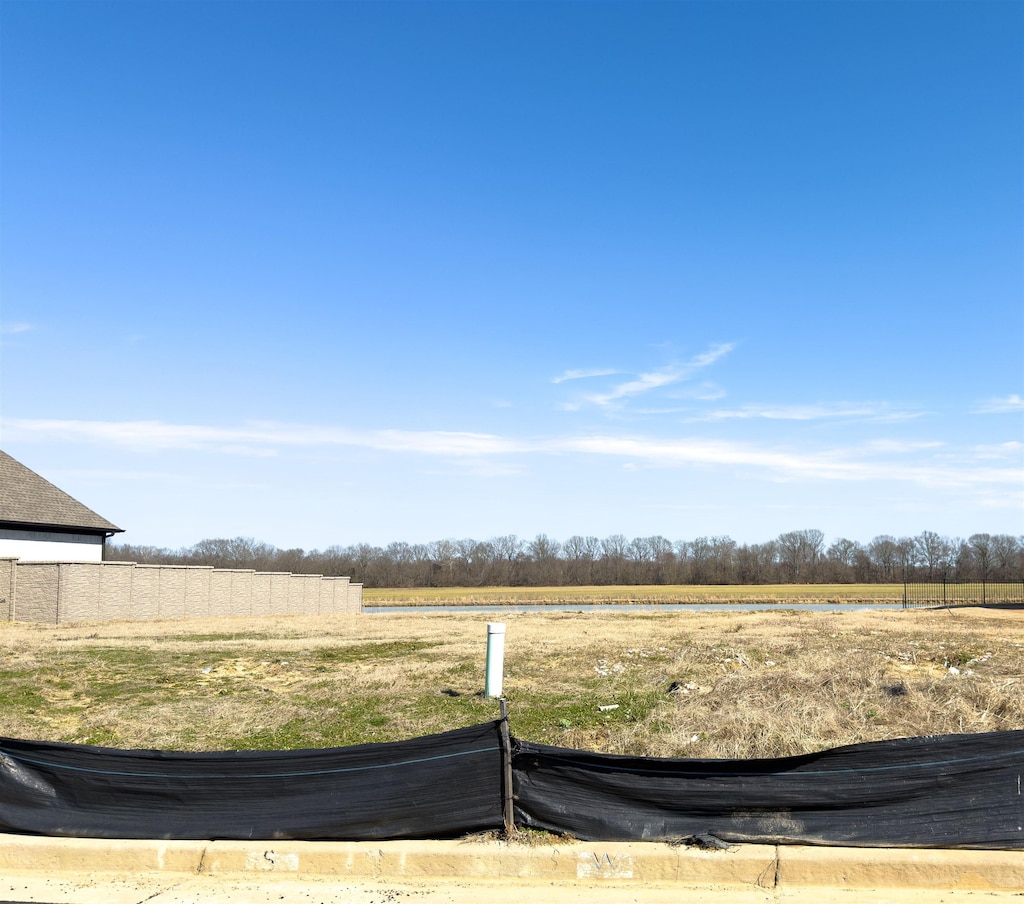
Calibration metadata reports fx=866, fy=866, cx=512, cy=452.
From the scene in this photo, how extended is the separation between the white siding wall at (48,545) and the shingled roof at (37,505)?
1.23 feet

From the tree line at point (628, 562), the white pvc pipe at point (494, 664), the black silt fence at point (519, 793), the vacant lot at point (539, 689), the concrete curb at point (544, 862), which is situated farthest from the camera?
the tree line at point (628, 562)

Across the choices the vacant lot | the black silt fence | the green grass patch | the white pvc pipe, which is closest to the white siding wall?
the vacant lot

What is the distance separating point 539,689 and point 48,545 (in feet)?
Result: 96.7

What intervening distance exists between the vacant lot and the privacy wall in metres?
7.45

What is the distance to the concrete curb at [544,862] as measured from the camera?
6465 millimetres

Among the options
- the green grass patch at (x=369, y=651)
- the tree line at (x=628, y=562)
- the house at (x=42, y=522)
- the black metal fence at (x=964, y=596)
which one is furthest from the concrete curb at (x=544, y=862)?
the tree line at (x=628, y=562)

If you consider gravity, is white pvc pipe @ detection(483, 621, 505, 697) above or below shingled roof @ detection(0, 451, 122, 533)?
below

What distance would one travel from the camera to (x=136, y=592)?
105 feet

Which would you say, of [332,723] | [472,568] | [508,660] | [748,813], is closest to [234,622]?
[508,660]

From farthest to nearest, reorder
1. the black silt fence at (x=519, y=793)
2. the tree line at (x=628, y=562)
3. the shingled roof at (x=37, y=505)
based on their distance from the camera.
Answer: the tree line at (x=628, y=562) → the shingled roof at (x=37, y=505) → the black silt fence at (x=519, y=793)

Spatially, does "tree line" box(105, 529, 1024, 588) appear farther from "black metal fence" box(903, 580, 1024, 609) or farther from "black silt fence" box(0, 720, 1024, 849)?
"black silt fence" box(0, 720, 1024, 849)

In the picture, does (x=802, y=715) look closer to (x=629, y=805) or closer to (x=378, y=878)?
(x=629, y=805)

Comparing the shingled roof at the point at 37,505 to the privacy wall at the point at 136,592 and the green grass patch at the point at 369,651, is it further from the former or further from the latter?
the green grass patch at the point at 369,651

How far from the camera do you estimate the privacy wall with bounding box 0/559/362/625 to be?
28.5 metres
